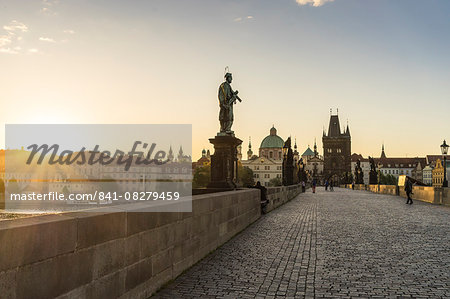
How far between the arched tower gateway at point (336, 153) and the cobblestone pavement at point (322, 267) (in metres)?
175

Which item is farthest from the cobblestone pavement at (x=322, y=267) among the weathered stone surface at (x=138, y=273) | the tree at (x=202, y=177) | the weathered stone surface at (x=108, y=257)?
Result: the tree at (x=202, y=177)

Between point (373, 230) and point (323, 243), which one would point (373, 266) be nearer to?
point (323, 243)

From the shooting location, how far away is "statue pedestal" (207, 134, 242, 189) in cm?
1398

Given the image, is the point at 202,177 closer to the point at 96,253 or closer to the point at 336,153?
the point at 336,153

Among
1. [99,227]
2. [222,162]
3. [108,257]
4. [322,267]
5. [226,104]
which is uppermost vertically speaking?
[226,104]

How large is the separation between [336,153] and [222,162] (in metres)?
177

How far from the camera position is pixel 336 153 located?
7274 inches

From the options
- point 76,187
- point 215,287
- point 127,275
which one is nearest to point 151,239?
point 127,275

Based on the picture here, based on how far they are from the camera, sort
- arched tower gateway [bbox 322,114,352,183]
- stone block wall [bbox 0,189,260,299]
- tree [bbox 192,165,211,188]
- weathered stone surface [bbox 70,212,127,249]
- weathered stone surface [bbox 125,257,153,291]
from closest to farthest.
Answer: stone block wall [bbox 0,189,260,299]
weathered stone surface [bbox 70,212,127,249]
weathered stone surface [bbox 125,257,153,291]
tree [bbox 192,165,211,188]
arched tower gateway [bbox 322,114,352,183]

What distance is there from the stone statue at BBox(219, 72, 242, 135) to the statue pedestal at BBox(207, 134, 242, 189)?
338 mm

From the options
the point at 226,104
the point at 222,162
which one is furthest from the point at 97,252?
the point at 226,104

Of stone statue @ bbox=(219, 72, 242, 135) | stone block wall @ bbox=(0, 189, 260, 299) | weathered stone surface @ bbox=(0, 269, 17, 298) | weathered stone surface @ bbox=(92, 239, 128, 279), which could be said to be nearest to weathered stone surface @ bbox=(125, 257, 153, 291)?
stone block wall @ bbox=(0, 189, 260, 299)

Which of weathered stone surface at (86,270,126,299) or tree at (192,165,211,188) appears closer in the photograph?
weathered stone surface at (86,270,126,299)

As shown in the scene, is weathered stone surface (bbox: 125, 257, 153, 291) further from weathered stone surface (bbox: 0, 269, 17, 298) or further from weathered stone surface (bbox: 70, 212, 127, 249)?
weathered stone surface (bbox: 0, 269, 17, 298)
